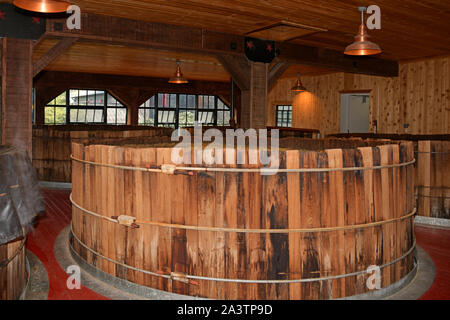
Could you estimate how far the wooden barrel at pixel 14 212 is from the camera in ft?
9.52

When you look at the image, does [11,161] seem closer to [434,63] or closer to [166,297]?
[166,297]

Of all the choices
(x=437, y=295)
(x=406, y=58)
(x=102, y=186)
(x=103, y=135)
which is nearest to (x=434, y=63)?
(x=406, y=58)

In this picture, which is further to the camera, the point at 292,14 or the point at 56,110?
the point at 56,110

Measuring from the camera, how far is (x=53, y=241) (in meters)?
5.17

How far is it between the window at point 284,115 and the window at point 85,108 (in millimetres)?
6862

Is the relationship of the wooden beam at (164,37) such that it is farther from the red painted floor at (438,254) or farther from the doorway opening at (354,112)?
the red painted floor at (438,254)

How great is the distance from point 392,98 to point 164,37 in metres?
8.04

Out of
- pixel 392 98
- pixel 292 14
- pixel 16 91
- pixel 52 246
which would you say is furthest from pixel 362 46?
pixel 392 98

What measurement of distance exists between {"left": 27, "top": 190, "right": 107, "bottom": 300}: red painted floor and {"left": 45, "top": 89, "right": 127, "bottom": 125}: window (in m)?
11.1

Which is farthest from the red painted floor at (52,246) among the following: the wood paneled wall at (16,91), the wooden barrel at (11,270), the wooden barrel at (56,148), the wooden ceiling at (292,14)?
the wooden ceiling at (292,14)

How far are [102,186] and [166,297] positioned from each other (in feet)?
3.83

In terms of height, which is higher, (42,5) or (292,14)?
(292,14)

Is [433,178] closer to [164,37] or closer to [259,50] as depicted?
→ [259,50]

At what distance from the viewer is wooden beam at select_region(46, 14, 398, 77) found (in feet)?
23.2
